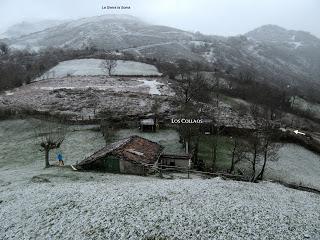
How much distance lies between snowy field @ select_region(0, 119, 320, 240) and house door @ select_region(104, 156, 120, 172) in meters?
3.70

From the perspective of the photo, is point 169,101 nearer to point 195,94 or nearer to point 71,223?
point 195,94

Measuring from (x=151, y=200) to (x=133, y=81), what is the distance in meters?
93.0

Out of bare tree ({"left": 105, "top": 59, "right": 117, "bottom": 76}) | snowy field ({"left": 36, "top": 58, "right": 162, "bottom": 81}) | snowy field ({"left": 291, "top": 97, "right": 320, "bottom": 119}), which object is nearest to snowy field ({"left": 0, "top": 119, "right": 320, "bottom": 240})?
snowy field ({"left": 291, "top": 97, "right": 320, "bottom": 119})

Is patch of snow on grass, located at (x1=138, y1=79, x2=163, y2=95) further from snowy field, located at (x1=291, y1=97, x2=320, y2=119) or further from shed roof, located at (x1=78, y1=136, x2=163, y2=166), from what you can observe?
shed roof, located at (x1=78, y1=136, x2=163, y2=166)

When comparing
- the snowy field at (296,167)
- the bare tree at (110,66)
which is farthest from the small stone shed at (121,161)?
the bare tree at (110,66)

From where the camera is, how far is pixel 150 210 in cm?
2598

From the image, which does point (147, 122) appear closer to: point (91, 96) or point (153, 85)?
point (91, 96)

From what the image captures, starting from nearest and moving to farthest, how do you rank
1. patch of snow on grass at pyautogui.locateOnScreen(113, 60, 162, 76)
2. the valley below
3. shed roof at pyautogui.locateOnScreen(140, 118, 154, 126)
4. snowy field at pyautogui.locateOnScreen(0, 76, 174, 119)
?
1. the valley below
2. shed roof at pyautogui.locateOnScreen(140, 118, 154, 126)
3. snowy field at pyautogui.locateOnScreen(0, 76, 174, 119)
4. patch of snow on grass at pyautogui.locateOnScreen(113, 60, 162, 76)

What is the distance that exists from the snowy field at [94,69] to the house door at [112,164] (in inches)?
3488

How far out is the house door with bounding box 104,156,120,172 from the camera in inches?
1655

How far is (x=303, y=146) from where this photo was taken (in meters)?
66.6

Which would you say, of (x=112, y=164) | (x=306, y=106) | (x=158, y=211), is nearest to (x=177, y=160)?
(x=112, y=164)

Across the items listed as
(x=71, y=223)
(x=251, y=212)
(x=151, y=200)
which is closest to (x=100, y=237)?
(x=71, y=223)

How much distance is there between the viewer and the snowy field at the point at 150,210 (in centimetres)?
2347
